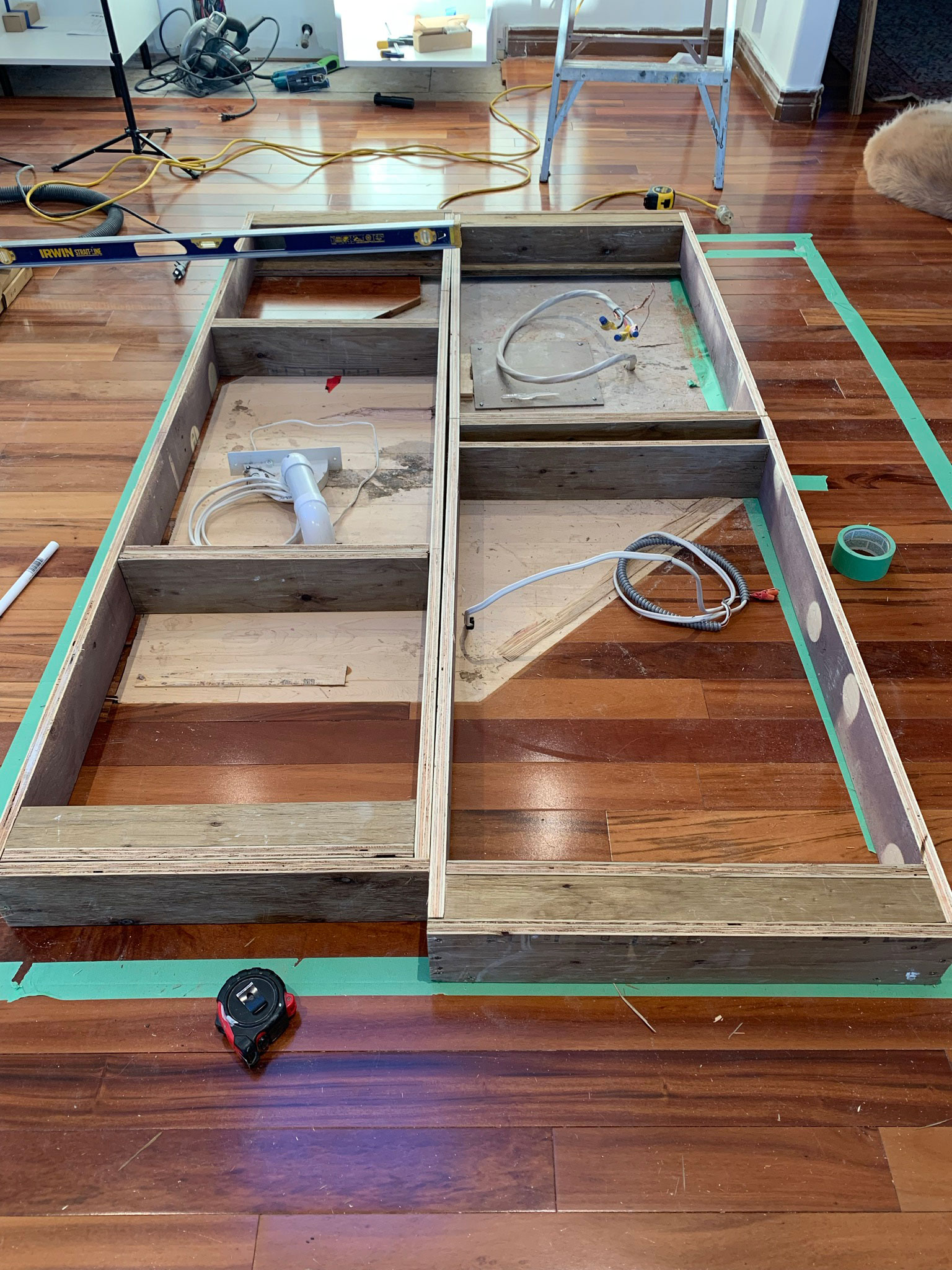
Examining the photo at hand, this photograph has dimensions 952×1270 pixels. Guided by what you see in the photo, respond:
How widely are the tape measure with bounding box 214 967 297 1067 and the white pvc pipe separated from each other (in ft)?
2.84

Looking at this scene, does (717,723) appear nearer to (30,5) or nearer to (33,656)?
(33,656)

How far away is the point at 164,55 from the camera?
4.95 meters

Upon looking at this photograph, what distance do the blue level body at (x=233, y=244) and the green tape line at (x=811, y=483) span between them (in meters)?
1.20

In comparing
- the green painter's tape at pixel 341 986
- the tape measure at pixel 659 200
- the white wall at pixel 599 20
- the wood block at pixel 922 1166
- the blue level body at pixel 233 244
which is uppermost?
the white wall at pixel 599 20

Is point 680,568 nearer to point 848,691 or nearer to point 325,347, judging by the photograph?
point 848,691

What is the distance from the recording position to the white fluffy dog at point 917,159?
3631mm

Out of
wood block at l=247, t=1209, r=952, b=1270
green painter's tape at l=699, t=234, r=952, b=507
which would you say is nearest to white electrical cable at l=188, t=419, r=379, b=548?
wood block at l=247, t=1209, r=952, b=1270

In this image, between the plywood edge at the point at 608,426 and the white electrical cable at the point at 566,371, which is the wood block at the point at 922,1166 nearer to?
the plywood edge at the point at 608,426

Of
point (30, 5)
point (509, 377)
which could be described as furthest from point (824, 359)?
point (30, 5)

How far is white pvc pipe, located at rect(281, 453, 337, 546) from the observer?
198 centimetres

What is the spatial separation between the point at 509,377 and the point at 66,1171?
6.58ft

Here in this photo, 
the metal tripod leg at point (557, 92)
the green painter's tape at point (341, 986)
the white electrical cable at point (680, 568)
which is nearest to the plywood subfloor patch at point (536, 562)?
the white electrical cable at point (680, 568)

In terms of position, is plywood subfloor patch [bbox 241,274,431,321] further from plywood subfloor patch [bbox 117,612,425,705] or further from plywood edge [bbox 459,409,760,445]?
plywood subfloor patch [bbox 117,612,425,705]

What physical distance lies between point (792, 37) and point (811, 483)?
2.97m
